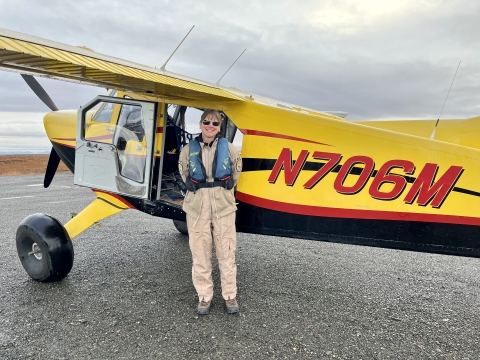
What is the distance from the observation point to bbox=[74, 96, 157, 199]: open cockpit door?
158 inches

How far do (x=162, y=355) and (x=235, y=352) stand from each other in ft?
1.89

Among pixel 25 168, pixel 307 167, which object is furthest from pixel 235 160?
pixel 25 168

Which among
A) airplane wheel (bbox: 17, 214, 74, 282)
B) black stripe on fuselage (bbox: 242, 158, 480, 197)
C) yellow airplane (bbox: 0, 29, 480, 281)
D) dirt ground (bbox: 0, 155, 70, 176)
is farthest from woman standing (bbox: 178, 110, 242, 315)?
dirt ground (bbox: 0, 155, 70, 176)

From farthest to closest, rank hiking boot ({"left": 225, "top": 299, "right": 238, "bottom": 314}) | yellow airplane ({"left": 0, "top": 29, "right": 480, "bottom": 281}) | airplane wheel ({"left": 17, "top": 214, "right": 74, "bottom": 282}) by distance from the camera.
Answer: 1. airplane wheel ({"left": 17, "top": 214, "right": 74, "bottom": 282})
2. hiking boot ({"left": 225, "top": 299, "right": 238, "bottom": 314})
3. yellow airplane ({"left": 0, "top": 29, "right": 480, "bottom": 281})

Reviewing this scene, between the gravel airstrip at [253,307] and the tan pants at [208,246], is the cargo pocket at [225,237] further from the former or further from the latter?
the gravel airstrip at [253,307]

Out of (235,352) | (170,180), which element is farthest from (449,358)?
(170,180)

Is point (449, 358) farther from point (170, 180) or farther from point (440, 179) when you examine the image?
point (170, 180)

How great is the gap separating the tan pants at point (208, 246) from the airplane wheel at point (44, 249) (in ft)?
5.58

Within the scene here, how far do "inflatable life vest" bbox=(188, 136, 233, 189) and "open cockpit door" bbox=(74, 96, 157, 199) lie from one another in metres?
0.86

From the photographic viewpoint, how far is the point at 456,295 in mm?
4145

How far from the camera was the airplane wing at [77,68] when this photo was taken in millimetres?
2404

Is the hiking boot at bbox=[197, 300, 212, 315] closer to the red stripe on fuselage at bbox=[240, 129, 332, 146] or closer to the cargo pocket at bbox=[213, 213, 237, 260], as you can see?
the cargo pocket at bbox=[213, 213, 237, 260]

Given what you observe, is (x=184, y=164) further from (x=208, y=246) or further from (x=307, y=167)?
(x=307, y=167)

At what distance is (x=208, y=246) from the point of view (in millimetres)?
3461
